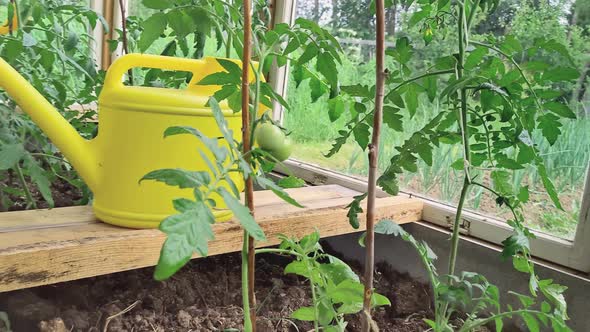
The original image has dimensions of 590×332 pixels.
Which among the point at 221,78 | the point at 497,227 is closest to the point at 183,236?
the point at 221,78

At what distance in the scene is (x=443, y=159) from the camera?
4.55ft

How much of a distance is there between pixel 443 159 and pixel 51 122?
3.04ft

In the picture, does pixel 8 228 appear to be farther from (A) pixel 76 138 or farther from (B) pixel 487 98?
(B) pixel 487 98

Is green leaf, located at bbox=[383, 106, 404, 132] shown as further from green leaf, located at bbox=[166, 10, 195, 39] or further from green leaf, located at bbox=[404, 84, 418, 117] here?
green leaf, located at bbox=[166, 10, 195, 39]

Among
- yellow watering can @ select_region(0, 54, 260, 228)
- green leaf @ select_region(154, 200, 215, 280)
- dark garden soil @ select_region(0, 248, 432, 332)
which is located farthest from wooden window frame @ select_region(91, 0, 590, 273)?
green leaf @ select_region(154, 200, 215, 280)

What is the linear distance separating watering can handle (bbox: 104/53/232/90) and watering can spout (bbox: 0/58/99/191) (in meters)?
0.10

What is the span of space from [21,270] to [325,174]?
1.01 meters

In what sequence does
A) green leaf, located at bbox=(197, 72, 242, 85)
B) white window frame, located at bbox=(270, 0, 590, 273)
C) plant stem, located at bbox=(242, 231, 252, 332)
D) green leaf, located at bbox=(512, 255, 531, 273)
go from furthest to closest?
white window frame, located at bbox=(270, 0, 590, 273) → green leaf, located at bbox=(512, 255, 531, 273) → green leaf, located at bbox=(197, 72, 242, 85) → plant stem, located at bbox=(242, 231, 252, 332)

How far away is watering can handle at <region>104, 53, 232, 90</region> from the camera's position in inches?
36.5

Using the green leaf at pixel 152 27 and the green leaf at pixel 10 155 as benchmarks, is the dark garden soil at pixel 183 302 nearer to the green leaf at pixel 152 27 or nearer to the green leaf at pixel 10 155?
the green leaf at pixel 10 155

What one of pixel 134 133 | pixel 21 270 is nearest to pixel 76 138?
pixel 134 133

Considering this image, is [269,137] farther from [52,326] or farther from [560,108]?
[52,326]

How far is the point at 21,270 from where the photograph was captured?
827mm

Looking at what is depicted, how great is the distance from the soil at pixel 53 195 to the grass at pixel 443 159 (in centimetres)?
70
